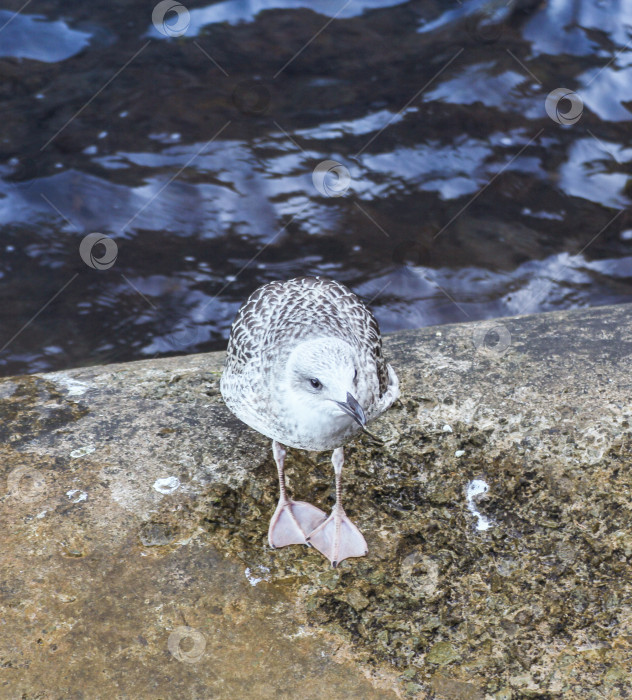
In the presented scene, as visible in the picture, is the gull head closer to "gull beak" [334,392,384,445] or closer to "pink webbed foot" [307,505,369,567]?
"gull beak" [334,392,384,445]

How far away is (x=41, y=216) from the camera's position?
684 cm

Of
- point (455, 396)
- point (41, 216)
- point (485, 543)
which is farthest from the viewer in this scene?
point (41, 216)

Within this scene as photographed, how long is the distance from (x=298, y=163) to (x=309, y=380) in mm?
4591

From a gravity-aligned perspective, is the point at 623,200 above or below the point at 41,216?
above

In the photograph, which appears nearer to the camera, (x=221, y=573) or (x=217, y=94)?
(x=221, y=573)

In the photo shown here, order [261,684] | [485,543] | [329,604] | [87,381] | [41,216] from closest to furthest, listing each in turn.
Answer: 1. [261,684]
2. [329,604]
3. [485,543]
4. [87,381]
5. [41,216]

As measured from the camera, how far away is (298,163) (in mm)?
7371

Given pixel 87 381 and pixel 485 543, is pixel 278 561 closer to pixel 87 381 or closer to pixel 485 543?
pixel 485 543

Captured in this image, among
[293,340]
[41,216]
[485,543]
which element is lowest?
[41,216]

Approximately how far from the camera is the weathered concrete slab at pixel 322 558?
2943 millimetres

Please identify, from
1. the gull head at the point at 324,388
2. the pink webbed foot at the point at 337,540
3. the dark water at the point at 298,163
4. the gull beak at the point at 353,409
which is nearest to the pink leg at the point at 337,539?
the pink webbed foot at the point at 337,540

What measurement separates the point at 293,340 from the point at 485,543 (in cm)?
124

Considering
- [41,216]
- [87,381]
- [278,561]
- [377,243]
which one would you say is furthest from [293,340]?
[41,216]

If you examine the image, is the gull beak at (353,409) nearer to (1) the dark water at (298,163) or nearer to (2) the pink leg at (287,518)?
(2) the pink leg at (287,518)
